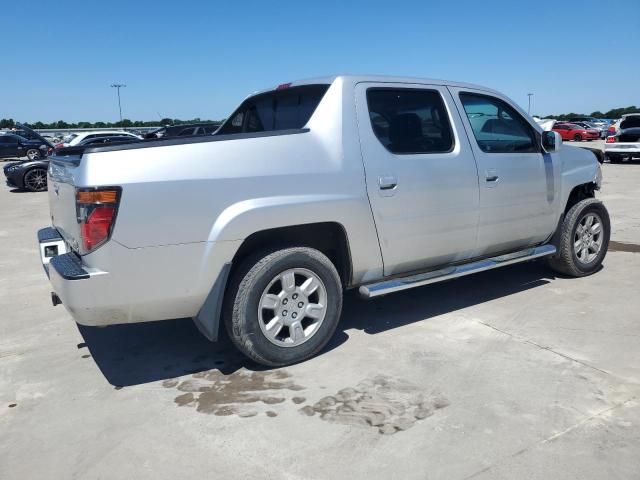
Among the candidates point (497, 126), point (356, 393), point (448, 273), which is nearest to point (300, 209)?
point (356, 393)

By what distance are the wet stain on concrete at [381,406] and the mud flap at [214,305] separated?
0.74 metres

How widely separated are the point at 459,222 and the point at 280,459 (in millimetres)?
2387

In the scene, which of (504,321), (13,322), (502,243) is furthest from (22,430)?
(502,243)

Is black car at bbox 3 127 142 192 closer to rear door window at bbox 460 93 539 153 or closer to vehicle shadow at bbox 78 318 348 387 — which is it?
vehicle shadow at bbox 78 318 348 387

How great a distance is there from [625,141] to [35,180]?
19.1 m

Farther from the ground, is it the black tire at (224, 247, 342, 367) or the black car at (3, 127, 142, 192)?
the black car at (3, 127, 142, 192)

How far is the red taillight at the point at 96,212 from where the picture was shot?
2971mm

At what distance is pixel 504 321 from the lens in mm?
4406

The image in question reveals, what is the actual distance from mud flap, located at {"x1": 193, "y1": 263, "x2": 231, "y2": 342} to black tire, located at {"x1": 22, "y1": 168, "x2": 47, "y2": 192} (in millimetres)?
13269

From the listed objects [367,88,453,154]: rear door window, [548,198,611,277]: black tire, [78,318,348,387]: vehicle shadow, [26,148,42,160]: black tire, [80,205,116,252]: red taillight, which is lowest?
[78,318,348,387]: vehicle shadow

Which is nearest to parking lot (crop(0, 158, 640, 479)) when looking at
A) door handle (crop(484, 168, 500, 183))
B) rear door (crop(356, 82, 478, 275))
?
rear door (crop(356, 82, 478, 275))

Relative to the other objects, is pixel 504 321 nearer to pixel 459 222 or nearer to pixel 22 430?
pixel 459 222

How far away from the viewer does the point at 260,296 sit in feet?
11.3

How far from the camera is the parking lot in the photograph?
2633mm
